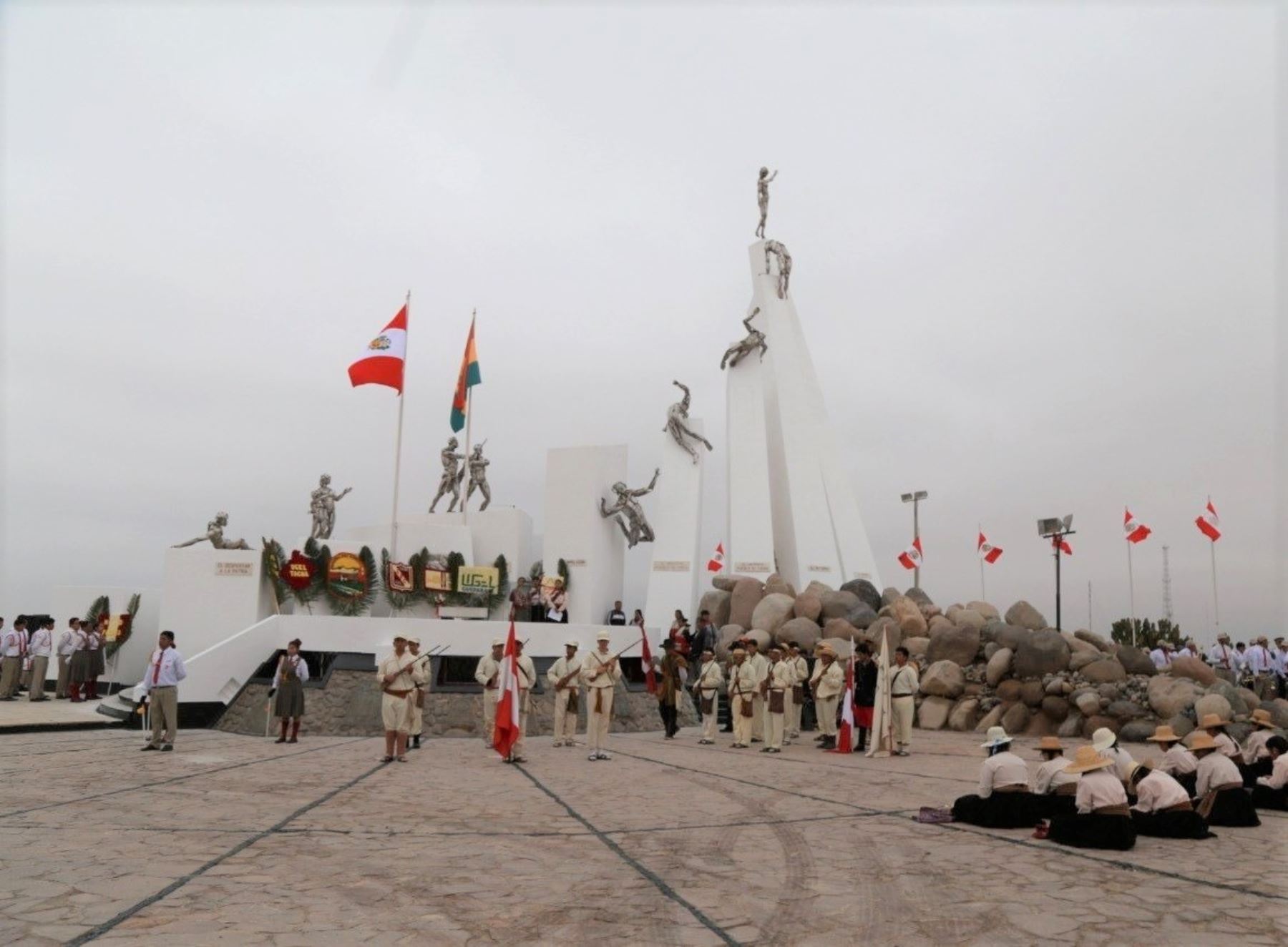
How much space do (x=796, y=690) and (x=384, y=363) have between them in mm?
9763

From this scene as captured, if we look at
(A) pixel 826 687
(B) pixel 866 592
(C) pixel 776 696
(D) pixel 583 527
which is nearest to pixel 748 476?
(B) pixel 866 592

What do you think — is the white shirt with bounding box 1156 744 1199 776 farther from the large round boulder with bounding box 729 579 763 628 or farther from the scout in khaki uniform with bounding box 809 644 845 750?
the large round boulder with bounding box 729 579 763 628

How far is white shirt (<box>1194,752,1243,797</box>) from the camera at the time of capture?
7469 mm

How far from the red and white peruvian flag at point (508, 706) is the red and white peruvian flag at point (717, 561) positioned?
13052 mm

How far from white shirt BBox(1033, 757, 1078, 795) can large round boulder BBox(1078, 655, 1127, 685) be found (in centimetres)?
881

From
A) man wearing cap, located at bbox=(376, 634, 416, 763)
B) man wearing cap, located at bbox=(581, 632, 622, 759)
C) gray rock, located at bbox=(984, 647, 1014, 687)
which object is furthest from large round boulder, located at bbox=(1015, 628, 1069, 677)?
man wearing cap, located at bbox=(376, 634, 416, 763)

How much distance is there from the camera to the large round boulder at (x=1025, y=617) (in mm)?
17766

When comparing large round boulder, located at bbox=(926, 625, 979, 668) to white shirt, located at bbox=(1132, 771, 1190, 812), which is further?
large round boulder, located at bbox=(926, 625, 979, 668)

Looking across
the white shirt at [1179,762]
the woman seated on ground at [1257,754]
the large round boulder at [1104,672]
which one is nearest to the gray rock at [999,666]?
the large round boulder at [1104,672]

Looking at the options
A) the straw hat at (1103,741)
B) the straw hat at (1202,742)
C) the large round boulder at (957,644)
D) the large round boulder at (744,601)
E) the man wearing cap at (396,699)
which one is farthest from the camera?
the large round boulder at (744,601)

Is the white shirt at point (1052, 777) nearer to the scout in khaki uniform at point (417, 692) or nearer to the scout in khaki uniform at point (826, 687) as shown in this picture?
the scout in khaki uniform at point (826, 687)

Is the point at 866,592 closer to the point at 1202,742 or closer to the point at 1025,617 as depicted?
the point at 1025,617

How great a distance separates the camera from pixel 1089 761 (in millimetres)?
6617

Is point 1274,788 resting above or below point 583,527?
below
